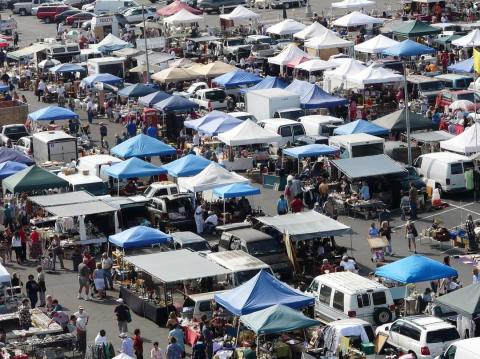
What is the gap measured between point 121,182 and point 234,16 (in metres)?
34.5

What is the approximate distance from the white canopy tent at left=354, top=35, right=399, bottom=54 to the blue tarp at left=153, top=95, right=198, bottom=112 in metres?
12.6

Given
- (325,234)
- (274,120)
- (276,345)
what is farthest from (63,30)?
(276,345)

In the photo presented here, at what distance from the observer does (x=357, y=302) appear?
32.5 meters

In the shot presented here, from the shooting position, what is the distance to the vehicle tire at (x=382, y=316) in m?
32.6

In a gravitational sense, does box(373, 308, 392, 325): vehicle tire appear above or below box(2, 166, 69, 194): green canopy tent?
above

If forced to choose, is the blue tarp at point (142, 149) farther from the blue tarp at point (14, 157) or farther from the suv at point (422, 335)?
the suv at point (422, 335)

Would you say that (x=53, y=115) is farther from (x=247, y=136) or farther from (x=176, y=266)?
(x=176, y=266)

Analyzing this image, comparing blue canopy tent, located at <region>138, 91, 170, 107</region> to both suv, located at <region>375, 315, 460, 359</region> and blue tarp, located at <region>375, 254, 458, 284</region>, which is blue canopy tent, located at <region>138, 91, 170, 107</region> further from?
suv, located at <region>375, 315, 460, 359</region>

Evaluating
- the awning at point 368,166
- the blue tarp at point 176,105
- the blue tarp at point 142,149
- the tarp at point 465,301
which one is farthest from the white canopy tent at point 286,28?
the tarp at point 465,301

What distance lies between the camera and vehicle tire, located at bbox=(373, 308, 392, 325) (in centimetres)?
3259

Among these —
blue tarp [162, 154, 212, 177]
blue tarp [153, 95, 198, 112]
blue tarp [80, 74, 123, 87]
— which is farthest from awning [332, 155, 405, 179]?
Result: blue tarp [80, 74, 123, 87]

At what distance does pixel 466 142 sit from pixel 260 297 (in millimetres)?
15860

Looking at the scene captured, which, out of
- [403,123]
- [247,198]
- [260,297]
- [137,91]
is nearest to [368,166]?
[247,198]

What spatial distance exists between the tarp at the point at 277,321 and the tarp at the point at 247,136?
1756 centimetres
